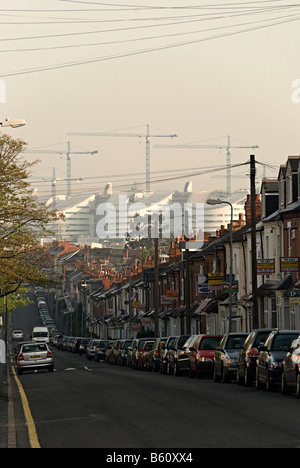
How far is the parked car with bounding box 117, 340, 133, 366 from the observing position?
64562 millimetres

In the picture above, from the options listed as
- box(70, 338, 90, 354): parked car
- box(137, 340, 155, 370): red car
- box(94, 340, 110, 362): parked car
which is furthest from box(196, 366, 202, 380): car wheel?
box(70, 338, 90, 354): parked car

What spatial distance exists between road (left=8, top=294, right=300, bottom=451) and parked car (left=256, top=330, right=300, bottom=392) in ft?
1.65

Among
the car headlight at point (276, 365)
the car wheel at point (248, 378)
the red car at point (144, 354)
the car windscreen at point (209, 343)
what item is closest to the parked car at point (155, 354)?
the red car at point (144, 354)

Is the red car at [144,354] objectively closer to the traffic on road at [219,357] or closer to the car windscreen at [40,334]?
the traffic on road at [219,357]

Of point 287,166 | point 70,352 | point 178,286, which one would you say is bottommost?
point 70,352

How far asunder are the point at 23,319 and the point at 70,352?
79.7m

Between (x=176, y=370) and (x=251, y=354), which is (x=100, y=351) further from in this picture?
(x=251, y=354)

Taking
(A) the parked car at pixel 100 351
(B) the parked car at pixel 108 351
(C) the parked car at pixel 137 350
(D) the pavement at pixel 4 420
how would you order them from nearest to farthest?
(D) the pavement at pixel 4 420 → (C) the parked car at pixel 137 350 → (B) the parked car at pixel 108 351 → (A) the parked car at pixel 100 351

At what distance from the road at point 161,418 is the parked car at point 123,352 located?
114ft

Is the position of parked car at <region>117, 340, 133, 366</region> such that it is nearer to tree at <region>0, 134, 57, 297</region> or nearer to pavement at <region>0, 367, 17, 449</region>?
tree at <region>0, 134, 57, 297</region>

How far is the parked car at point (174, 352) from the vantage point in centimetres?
4344
